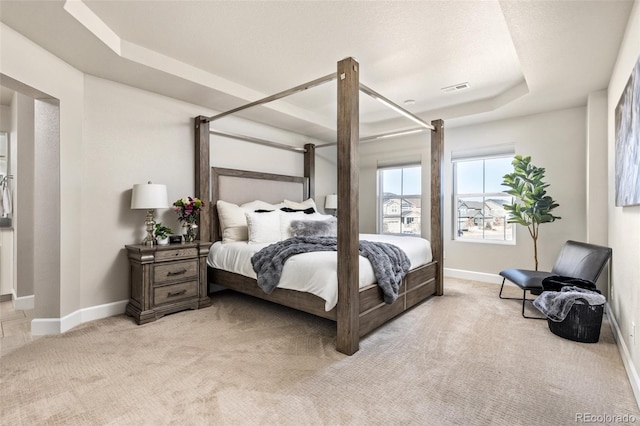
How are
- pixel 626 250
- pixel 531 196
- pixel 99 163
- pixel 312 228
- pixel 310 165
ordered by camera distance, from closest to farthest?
pixel 626 250, pixel 99 163, pixel 531 196, pixel 312 228, pixel 310 165

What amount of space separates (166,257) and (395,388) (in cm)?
248

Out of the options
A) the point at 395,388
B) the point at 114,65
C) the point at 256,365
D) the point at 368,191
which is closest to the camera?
the point at 395,388

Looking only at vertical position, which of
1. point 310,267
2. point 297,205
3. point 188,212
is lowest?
point 310,267

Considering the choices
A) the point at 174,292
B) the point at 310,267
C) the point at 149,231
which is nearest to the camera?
the point at 310,267

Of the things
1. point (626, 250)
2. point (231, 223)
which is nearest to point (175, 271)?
point (231, 223)

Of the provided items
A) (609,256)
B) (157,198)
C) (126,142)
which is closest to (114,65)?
(126,142)

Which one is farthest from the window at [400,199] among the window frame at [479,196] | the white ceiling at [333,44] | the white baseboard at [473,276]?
the white ceiling at [333,44]

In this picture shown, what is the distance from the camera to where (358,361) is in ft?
7.42

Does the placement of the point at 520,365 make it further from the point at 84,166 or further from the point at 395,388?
the point at 84,166

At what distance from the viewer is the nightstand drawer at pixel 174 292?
3121mm

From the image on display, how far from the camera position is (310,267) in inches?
105

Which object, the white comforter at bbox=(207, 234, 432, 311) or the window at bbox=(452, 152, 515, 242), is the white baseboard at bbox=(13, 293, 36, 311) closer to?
the white comforter at bbox=(207, 234, 432, 311)

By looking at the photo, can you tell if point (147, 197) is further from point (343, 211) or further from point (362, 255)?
point (362, 255)

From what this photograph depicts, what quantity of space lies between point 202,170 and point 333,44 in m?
2.15
